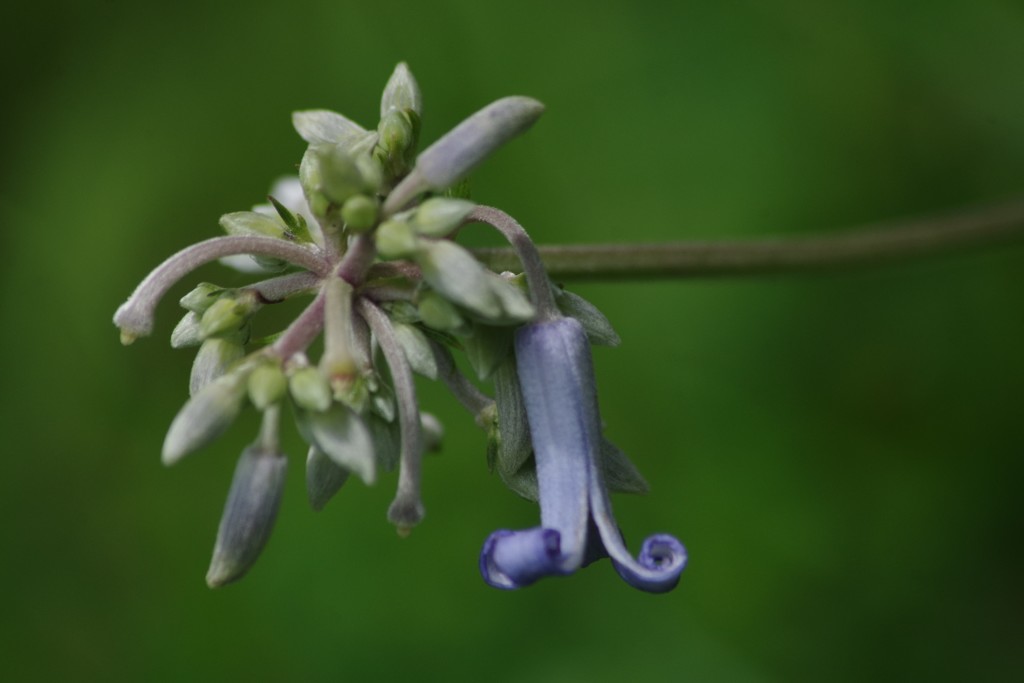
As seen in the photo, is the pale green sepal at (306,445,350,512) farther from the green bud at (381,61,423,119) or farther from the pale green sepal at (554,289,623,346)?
the green bud at (381,61,423,119)

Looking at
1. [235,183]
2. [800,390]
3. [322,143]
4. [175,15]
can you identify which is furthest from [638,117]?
[322,143]

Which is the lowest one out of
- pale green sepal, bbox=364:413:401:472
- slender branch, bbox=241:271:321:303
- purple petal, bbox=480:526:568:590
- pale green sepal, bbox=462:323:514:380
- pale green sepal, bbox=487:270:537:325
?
purple petal, bbox=480:526:568:590

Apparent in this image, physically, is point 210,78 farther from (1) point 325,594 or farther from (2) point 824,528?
(2) point 824,528

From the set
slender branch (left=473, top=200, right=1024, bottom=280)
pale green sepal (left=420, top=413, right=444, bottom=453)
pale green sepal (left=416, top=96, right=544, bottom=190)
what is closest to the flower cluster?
pale green sepal (left=416, top=96, right=544, bottom=190)

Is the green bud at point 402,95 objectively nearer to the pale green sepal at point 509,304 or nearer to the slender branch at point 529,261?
the slender branch at point 529,261

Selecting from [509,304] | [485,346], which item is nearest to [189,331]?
[485,346]

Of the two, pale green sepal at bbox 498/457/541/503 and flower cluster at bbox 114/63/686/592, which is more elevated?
flower cluster at bbox 114/63/686/592
